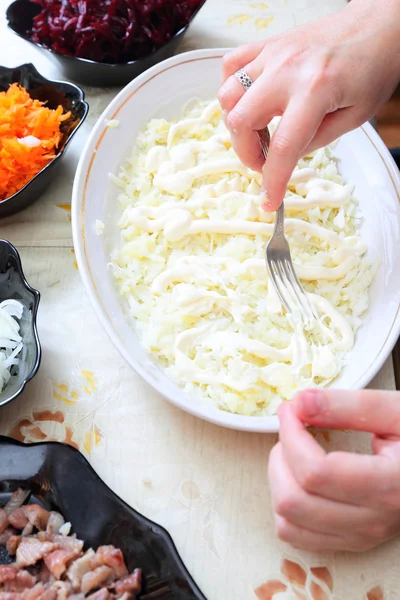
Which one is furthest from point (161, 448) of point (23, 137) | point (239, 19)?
point (239, 19)

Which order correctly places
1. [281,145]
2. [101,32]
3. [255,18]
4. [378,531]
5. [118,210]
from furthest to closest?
[255,18], [101,32], [118,210], [281,145], [378,531]

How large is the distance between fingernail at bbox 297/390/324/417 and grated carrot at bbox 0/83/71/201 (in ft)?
3.36

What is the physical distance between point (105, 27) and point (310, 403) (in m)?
1.31

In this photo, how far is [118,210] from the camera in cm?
159

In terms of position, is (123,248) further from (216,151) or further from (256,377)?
(256,377)

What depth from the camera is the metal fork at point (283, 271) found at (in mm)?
1406

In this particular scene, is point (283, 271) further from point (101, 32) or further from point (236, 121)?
point (101, 32)

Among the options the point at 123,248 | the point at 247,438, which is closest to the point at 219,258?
the point at 123,248

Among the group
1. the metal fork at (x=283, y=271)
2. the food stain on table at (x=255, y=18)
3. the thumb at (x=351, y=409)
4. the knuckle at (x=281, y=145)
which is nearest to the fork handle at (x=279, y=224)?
the metal fork at (x=283, y=271)

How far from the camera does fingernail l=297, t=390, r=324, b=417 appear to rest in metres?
1.01

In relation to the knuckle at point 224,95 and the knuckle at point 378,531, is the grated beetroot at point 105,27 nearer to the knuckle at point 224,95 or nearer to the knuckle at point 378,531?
the knuckle at point 224,95

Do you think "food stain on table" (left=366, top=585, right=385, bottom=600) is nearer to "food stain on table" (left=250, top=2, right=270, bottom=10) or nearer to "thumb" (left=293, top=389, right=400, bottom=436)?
"thumb" (left=293, top=389, right=400, bottom=436)

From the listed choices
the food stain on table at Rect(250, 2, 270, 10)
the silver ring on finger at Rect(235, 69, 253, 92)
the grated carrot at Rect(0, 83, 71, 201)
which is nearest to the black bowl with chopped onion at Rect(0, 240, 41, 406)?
the grated carrot at Rect(0, 83, 71, 201)

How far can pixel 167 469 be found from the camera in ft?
4.36
